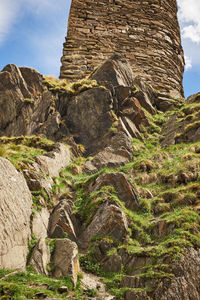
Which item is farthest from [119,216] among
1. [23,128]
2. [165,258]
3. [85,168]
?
[23,128]

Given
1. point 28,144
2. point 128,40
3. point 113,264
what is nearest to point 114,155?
point 28,144

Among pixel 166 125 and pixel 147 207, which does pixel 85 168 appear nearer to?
pixel 147 207

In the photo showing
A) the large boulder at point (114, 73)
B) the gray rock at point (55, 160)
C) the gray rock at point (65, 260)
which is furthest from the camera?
the large boulder at point (114, 73)

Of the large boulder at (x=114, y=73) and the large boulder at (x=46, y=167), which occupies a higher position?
the large boulder at (x=114, y=73)

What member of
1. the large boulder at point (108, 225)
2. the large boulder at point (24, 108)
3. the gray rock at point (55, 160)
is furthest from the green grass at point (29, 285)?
the large boulder at point (24, 108)

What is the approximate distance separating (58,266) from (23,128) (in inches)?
293

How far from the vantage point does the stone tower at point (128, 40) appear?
16.9 m

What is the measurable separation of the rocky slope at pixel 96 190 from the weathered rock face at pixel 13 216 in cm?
3

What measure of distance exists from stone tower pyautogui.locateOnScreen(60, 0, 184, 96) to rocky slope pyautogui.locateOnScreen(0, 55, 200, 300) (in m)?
2.23

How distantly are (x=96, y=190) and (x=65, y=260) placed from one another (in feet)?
8.54

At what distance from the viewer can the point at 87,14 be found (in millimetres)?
18031

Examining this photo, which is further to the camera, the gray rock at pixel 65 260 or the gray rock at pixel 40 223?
the gray rock at pixel 40 223

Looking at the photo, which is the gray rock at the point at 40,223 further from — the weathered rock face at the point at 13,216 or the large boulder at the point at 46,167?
the large boulder at the point at 46,167

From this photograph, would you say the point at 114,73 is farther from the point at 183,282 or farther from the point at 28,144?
the point at 183,282
